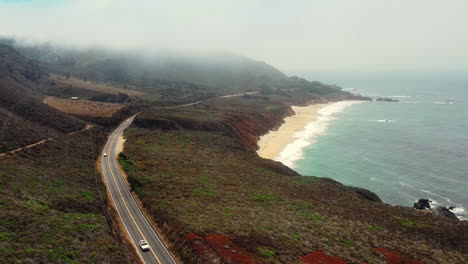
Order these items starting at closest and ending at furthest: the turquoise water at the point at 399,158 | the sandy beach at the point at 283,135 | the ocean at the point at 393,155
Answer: the turquoise water at the point at 399,158, the ocean at the point at 393,155, the sandy beach at the point at 283,135

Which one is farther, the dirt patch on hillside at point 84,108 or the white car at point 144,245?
the dirt patch on hillside at point 84,108

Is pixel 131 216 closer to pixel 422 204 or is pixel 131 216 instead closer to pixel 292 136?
pixel 422 204

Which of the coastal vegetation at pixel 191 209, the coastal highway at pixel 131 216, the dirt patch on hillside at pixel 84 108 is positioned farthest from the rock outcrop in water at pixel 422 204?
the dirt patch on hillside at pixel 84 108

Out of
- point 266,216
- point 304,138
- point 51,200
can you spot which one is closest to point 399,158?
point 304,138

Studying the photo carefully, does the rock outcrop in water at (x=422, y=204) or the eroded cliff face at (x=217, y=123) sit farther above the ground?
the eroded cliff face at (x=217, y=123)

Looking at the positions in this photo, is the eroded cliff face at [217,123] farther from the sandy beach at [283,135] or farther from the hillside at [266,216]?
the hillside at [266,216]

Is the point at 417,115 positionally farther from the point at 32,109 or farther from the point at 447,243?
the point at 32,109
